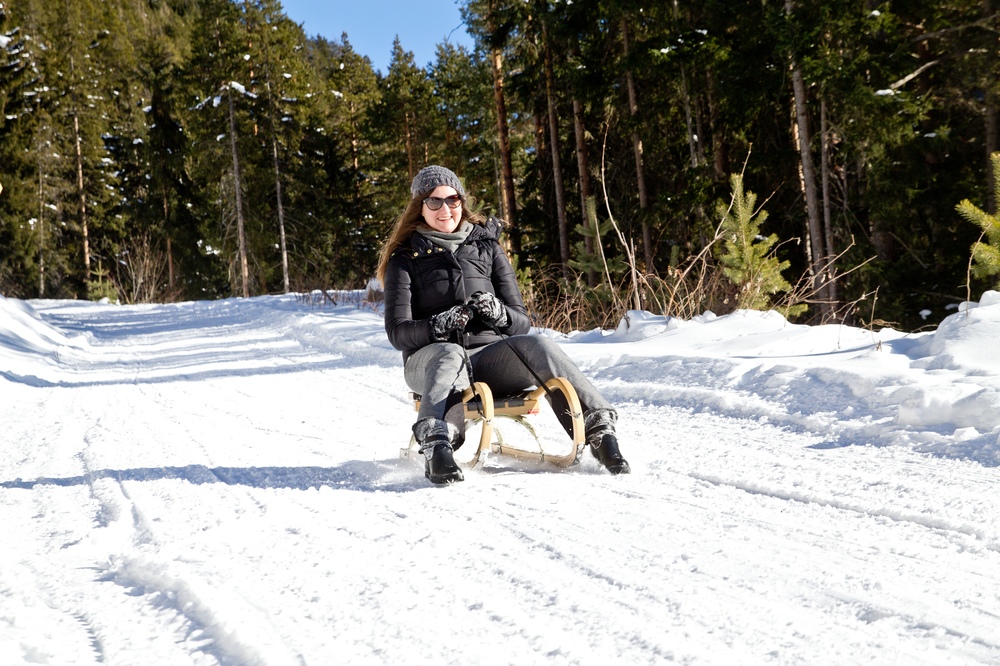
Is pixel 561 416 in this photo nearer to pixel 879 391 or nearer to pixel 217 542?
pixel 217 542

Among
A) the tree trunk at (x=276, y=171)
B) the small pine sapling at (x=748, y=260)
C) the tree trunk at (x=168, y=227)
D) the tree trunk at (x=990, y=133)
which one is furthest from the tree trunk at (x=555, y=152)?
the tree trunk at (x=168, y=227)

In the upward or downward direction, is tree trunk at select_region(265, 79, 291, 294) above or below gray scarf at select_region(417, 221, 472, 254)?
above

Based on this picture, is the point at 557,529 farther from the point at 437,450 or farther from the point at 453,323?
the point at 453,323

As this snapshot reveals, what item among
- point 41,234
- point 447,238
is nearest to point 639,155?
point 447,238

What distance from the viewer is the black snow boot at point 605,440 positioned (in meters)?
3.29

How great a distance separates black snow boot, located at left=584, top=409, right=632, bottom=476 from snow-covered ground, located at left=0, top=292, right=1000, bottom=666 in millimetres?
94

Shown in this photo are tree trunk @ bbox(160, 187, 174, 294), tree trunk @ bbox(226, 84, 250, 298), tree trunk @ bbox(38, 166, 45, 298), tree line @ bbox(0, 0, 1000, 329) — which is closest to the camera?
tree line @ bbox(0, 0, 1000, 329)

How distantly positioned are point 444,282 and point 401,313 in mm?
273

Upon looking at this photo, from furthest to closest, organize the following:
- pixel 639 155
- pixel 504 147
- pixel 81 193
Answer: pixel 81 193
pixel 504 147
pixel 639 155

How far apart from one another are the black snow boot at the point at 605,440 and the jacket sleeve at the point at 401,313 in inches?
33.7

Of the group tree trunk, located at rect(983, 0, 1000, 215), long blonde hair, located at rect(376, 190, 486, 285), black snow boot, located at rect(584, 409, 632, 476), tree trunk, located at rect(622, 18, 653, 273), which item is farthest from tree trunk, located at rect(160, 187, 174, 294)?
black snow boot, located at rect(584, 409, 632, 476)

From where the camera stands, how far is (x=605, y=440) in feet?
11.0

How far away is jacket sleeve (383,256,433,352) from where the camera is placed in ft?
11.8

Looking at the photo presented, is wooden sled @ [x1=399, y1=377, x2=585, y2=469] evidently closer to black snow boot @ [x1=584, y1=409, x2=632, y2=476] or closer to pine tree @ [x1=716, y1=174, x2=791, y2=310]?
black snow boot @ [x1=584, y1=409, x2=632, y2=476]
